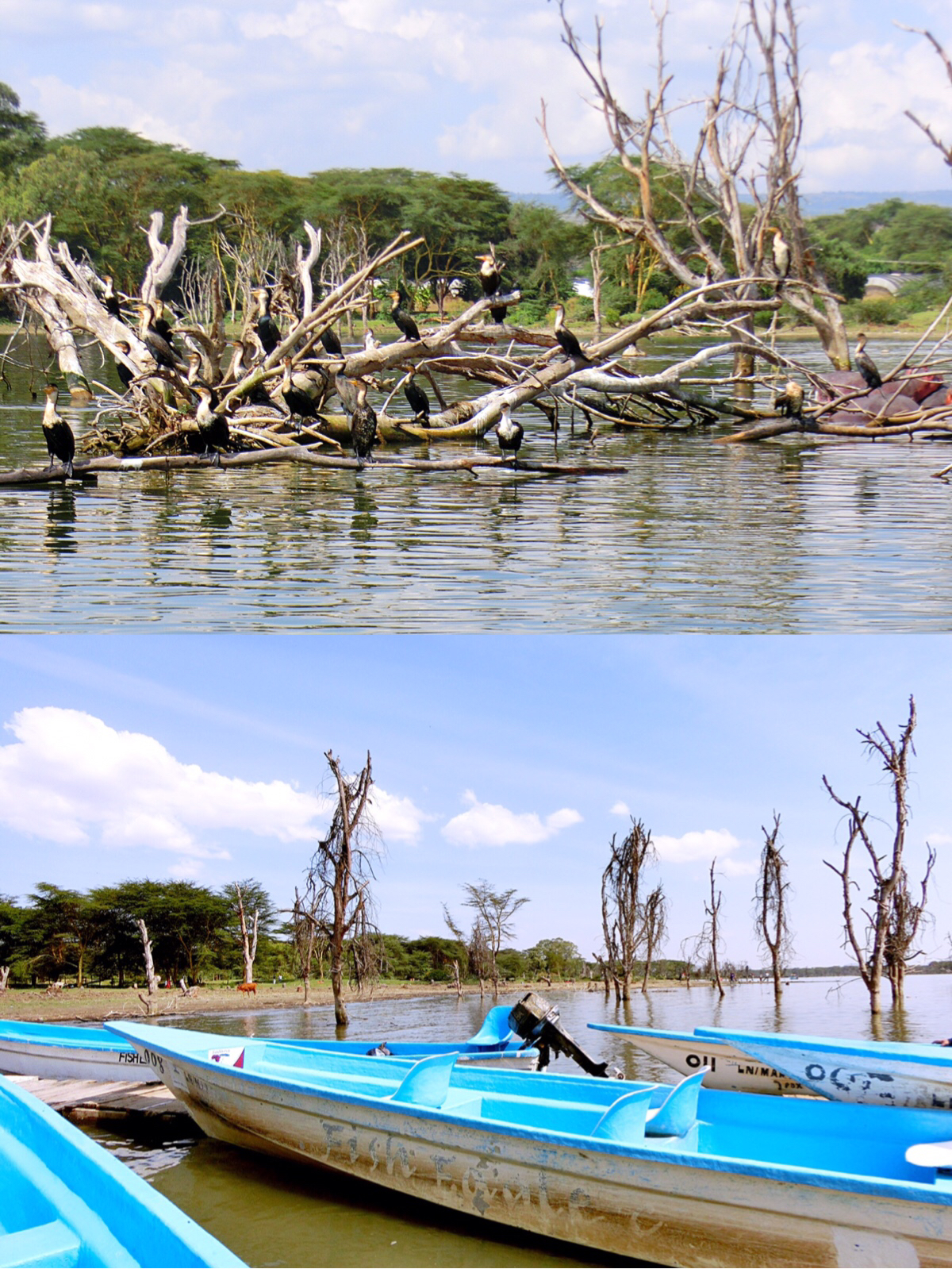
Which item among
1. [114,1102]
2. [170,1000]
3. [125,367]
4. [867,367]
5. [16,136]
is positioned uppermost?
[16,136]

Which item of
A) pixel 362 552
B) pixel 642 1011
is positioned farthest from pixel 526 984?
pixel 362 552

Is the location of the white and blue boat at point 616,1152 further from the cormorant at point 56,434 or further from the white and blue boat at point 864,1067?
the cormorant at point 56,434

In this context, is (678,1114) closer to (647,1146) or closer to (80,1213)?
(647,1146)

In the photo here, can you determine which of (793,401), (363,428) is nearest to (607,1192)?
(363,428)

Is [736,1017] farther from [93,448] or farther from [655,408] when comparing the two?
[93,448]

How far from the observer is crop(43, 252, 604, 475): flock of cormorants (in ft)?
41.3

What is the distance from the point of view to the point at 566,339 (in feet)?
42.1

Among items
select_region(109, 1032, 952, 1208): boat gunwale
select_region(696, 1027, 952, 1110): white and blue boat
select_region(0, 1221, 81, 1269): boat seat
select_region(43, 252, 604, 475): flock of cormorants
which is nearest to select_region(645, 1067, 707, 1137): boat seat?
select_region(109, 1032, 952, 1208): boat gunwale

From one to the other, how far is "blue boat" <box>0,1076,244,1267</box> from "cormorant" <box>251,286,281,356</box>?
9557 millimetres

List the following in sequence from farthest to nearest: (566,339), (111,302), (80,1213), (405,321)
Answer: (111,302) < (405,321) < (566,339) < (80,1213)

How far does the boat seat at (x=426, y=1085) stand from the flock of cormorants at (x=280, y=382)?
7.38 m

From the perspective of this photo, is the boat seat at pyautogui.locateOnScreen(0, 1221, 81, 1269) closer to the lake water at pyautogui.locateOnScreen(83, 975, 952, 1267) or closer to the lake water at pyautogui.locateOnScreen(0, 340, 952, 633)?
the lake water at pyautogui.locateOnScreen(83, 975, 952, 1267)

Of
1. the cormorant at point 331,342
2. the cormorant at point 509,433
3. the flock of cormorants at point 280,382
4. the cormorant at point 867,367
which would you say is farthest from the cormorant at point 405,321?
the cormorant at point 867,367

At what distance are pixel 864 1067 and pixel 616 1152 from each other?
5.88 ft
